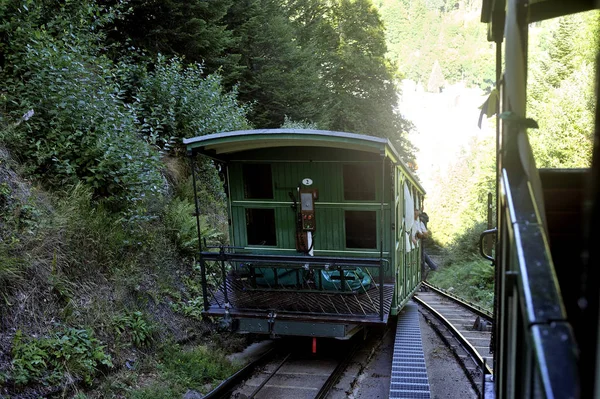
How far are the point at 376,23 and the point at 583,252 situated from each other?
88.7 feet

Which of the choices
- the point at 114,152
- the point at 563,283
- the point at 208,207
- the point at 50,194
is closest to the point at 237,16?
the point at 208,207

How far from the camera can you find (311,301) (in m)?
6.49

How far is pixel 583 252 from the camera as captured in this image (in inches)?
39.6

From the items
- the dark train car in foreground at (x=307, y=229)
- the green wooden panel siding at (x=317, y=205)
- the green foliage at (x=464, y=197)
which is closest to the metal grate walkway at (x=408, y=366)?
the dark train car in foreground at (x=307, y=229)

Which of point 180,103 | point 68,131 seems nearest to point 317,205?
point 68,131

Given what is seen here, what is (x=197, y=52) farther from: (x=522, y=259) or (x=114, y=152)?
(x=522, y=259)

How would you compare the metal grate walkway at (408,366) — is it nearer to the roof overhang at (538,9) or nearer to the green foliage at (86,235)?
the roof overhang at (538,9)

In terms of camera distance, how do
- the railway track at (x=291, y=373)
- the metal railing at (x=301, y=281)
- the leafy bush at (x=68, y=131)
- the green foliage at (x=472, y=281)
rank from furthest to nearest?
1. the green foliage at (x=472, y=281)
2. the leafy bush at (x=68, y=131)
3. the metal railing at (x=301, y=281)
4. the railway track at (x=291, y=373)

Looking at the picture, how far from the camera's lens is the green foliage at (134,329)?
5.51m

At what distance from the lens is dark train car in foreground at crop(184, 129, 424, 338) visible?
19.8ft

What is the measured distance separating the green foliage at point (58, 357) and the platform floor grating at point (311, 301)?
181 cm

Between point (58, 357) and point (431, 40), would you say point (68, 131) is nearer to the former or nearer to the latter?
point (58, 357)

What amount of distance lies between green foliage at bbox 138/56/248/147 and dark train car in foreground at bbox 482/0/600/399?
321 inches

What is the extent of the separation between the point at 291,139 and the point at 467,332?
677cm
